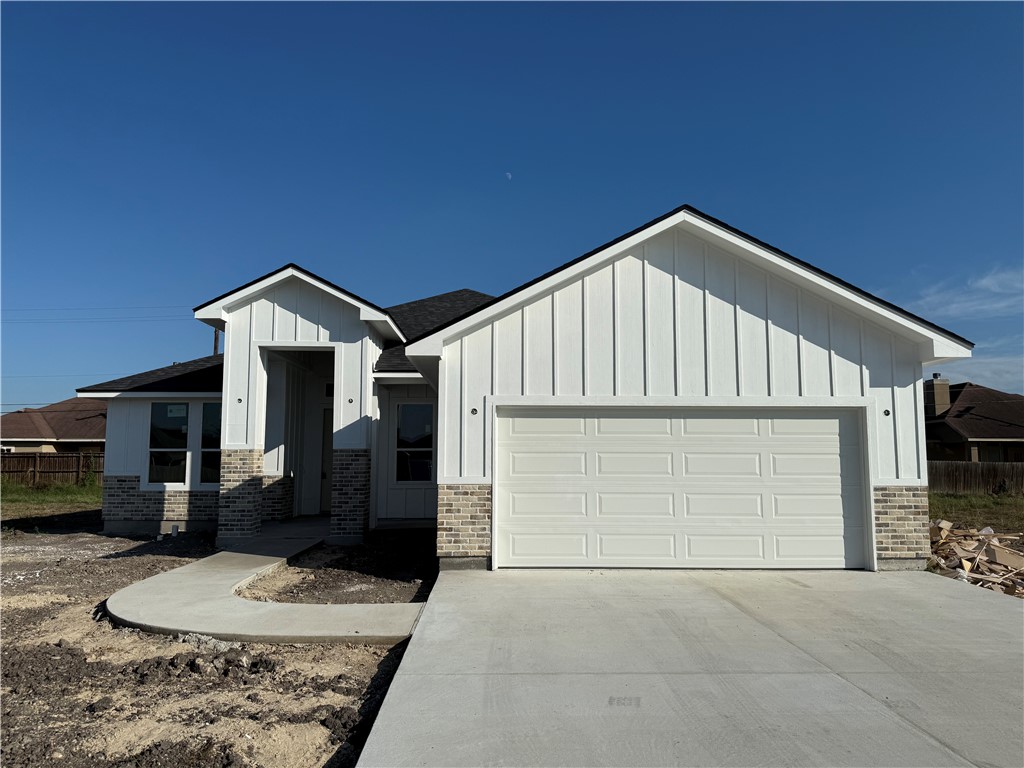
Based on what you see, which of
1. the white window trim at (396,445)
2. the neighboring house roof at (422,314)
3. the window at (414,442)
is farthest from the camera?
the window at (414,442)

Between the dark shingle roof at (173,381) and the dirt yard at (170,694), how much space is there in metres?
6.43

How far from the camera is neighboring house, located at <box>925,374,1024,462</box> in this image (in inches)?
1109

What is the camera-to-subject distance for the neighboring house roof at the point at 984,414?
2812cm

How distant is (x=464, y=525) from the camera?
28.8ft

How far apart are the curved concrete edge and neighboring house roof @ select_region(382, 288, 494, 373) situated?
556cm

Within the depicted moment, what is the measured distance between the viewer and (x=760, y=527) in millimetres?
8828

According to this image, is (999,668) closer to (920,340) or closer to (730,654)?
(730,654)

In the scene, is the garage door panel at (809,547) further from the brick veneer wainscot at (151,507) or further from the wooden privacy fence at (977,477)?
the wooden privacy fence at (977,477)

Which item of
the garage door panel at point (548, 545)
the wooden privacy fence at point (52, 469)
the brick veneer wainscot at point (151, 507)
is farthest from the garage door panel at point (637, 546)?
the wooden privacy fence at point (52, 469)

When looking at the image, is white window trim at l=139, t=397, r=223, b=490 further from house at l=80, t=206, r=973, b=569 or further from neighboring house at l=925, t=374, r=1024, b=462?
neighboring house at l=925, t=374, r=1024, b=462

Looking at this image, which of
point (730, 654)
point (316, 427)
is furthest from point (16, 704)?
point (316, 427)

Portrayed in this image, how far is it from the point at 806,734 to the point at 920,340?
6551mm

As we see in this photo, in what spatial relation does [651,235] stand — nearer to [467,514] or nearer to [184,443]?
[467,514]

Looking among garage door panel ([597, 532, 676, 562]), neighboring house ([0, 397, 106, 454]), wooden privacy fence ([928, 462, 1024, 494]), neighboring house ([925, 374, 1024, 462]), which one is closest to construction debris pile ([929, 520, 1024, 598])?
garage door panel ([597, 532, 676, 562])
